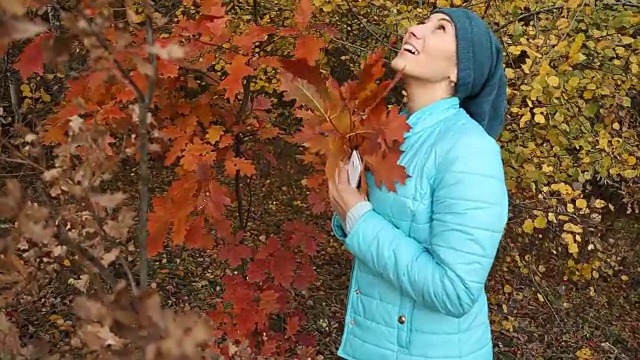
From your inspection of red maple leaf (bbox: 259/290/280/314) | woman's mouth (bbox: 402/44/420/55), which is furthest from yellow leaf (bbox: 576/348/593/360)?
woman's mouth (bbox: 402/44/420/55)

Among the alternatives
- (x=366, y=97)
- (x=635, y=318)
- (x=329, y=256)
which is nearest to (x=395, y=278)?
(x=366, y=97)

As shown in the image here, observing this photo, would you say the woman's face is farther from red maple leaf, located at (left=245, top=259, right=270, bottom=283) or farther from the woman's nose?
red maple leaf, located at (left=245, top=259, right=270, bottom=283)

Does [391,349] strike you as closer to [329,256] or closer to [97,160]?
[97,160]

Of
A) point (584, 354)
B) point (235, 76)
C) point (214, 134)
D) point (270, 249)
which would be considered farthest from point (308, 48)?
point (584, 354)

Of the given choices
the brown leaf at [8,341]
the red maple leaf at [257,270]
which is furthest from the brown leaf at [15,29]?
the red maple leaf at [257,270]

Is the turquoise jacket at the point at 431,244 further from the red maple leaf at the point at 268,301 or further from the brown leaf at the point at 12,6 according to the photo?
the brown leaf at the point at 12,6

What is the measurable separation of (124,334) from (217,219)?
1.35m

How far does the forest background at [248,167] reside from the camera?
91 cm

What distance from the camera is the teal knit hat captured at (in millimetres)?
1664

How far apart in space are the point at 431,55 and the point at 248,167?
27.8 inches

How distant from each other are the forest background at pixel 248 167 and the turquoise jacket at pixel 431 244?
11cm

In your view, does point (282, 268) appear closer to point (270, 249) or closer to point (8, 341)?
point (270, 249)

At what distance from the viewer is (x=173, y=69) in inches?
76.0

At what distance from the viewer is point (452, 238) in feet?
4.89
